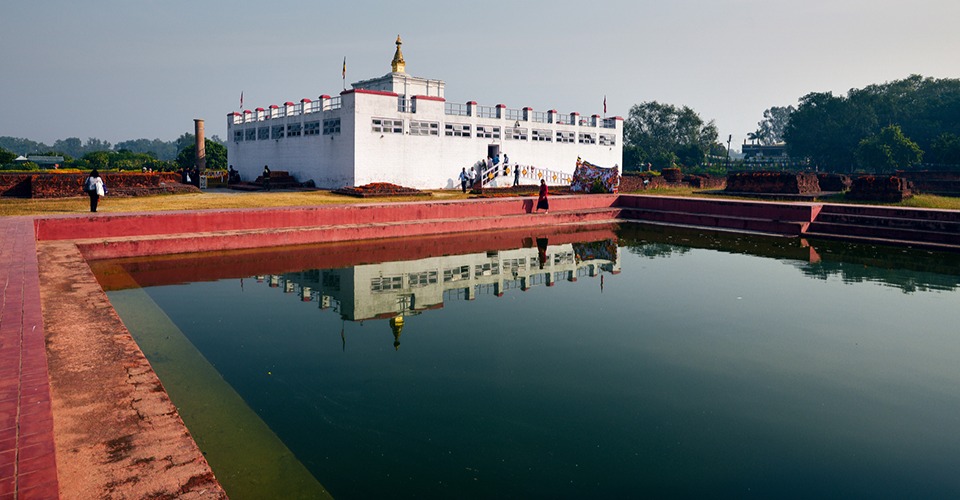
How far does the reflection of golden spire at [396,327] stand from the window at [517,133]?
1108 inches

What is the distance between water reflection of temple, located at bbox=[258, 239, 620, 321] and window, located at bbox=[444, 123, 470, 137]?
1806 centimetres

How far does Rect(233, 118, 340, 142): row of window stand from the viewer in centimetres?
3157

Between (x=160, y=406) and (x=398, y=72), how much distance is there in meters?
33.3

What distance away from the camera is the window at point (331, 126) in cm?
3100

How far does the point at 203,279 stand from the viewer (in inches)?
494

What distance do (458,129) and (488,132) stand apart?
2268mm

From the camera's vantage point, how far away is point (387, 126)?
102ft

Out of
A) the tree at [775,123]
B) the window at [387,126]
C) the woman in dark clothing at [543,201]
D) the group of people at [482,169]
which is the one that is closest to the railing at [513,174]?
the group of people at [482,169]

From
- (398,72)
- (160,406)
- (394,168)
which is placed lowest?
(160,406)

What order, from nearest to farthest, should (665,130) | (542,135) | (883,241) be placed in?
(883,241), (542,135), (665,130)

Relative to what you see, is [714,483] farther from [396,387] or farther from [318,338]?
[318,338]

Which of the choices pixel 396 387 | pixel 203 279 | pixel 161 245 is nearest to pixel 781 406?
pixel 396 387

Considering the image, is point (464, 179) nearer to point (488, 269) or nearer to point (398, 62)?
point (398, 62)

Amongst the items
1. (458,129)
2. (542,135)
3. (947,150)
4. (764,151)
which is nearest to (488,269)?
(458,129)
